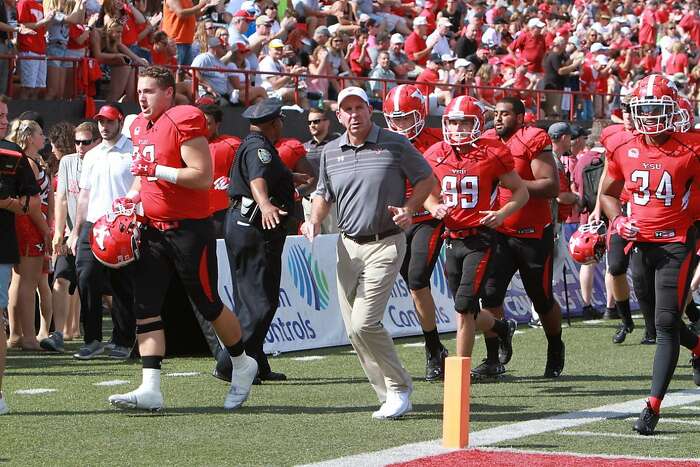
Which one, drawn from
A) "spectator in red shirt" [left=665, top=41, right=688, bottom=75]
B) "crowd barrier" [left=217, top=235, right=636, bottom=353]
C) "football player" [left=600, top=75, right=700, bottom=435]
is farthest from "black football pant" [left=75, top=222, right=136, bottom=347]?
"spectator in red shirt" [left=665, top=41, right=688, bottom=75]

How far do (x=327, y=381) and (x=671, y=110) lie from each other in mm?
3085

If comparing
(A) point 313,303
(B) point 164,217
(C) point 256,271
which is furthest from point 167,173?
(A) point 313,303

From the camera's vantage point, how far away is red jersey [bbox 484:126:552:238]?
911cm

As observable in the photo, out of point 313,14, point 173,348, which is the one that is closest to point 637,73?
point 313,14

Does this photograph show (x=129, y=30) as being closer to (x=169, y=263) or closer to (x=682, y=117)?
(x=169, y=263)

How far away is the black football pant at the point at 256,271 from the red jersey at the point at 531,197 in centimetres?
156

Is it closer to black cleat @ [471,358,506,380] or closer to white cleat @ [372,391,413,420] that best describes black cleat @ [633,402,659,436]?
white cleat @ [372,391,413,420]

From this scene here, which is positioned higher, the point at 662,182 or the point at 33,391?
the point at 662,182

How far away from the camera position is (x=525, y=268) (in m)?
9.16

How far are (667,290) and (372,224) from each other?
63.8 inches

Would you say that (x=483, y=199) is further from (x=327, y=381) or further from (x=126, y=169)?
(x=126, y=169)

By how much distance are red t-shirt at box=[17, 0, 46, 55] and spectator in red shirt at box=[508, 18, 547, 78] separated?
1108 cm

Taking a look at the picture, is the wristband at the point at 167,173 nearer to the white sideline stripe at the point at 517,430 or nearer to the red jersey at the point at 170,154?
the red jersey at the point at 170,154

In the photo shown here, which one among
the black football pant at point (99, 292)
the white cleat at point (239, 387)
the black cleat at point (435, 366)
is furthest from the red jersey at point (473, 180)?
the black football pant at point (99, 292)
